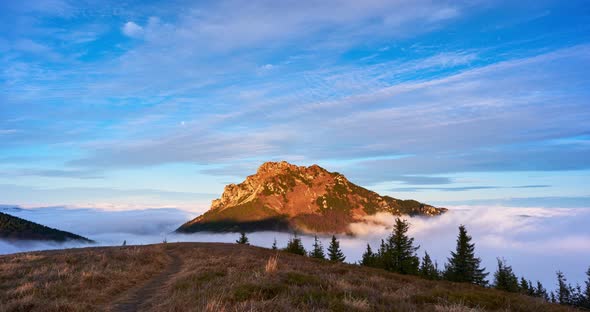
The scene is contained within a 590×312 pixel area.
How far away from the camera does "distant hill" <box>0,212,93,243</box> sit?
16806 centimetres

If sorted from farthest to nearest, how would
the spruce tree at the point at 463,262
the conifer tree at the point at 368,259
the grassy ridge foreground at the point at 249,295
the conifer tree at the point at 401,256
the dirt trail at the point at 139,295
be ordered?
the conifer tree at the point at 368,259 < the spruce tree at the point at 463,262 < the conifer tree at the point at 401,256 < the dirt trail at the point at 139,295 < the grassy ridge foreground at the point at 249,295

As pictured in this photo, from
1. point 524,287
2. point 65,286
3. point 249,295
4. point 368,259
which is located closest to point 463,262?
point 368,259

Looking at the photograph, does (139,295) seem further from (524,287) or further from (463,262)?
(524,287)

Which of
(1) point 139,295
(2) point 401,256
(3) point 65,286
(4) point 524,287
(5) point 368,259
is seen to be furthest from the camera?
(4) point 524,287

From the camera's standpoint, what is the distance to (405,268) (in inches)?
2298

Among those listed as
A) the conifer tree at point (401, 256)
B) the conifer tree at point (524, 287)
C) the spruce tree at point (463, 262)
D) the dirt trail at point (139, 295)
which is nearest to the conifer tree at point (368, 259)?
the conifer tree at point (401, 256)

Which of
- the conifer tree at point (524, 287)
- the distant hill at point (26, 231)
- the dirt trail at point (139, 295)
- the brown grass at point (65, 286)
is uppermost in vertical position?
the brown grass at point (65, 286)

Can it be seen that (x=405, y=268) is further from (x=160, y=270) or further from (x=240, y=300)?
(x=240, y=300)

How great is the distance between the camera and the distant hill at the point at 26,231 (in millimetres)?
168062

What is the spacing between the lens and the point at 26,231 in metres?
178

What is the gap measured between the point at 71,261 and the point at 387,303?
77.7 feet

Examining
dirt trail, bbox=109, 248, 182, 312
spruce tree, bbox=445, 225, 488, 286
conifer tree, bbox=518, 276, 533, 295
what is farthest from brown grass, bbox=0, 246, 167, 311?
conifer tree, bbox=518, 276, 533, 295

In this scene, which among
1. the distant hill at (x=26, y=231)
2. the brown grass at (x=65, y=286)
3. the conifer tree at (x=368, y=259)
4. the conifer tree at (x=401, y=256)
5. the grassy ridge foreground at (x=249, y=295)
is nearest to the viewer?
the grassy ridge foreground at (x=249, y=295)

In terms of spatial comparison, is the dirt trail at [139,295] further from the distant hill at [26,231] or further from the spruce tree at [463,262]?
the distant hill at [26,231]
